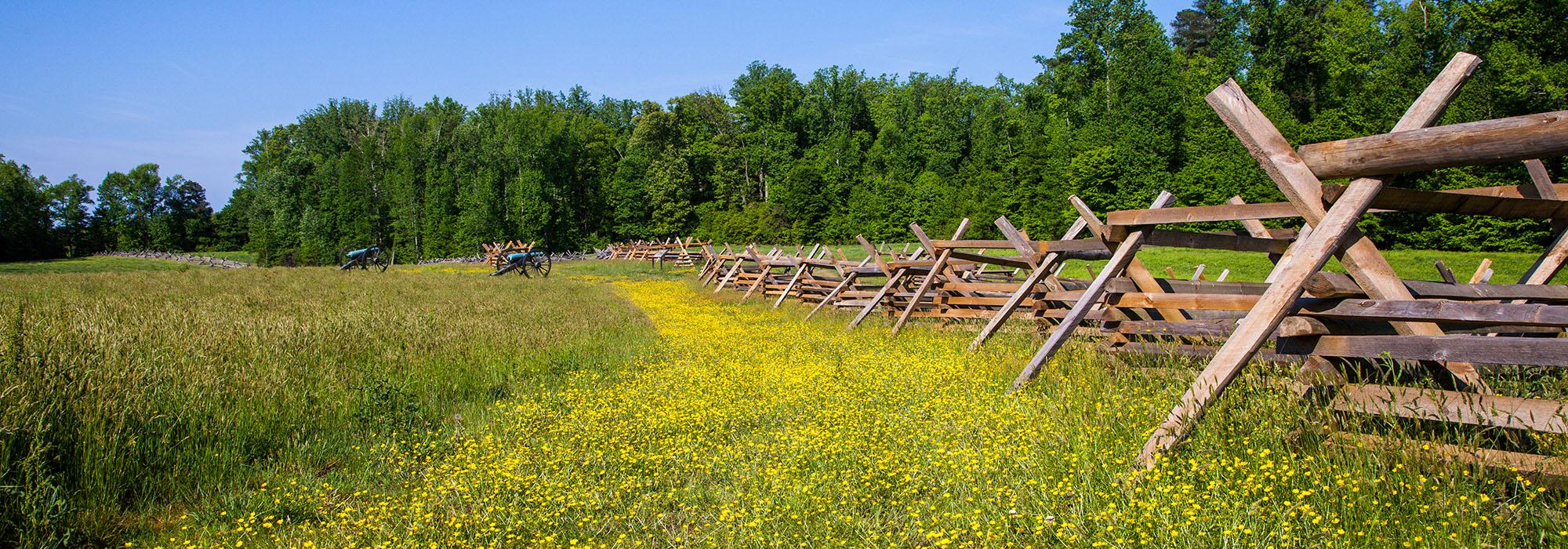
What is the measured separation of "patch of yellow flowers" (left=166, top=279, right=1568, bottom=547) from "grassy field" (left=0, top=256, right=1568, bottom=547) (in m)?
0.02

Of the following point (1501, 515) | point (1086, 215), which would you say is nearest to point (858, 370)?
point (1086, 215)

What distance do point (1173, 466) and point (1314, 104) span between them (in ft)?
157

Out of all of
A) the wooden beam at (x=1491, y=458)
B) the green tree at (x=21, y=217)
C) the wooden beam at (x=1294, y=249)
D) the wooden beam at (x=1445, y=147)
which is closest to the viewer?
the wooden beam at (x=1491, y=458)

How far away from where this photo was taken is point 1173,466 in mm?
3889

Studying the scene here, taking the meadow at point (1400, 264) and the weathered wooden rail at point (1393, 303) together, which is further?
the meadow at point (1400, 264)

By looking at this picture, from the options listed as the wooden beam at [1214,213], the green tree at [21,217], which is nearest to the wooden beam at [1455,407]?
the wooden beam at [1214,213]

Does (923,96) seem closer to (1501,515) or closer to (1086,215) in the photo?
(1086,215)

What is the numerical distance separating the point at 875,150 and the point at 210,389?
62765 millimetres

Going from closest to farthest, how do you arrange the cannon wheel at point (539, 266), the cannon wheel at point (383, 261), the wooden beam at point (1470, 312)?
the wooden beam at point (1470, 312) < the cannon wheel at point (539, 266) < the cannon wheel at point (383, 261)

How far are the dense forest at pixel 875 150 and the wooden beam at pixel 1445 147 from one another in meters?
31.1

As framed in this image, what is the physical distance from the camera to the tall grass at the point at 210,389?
407 centimetres

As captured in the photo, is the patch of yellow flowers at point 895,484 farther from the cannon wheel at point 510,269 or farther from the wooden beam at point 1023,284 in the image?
the cannon wheel at point 510,269

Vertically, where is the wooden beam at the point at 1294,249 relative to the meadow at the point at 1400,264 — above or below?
above

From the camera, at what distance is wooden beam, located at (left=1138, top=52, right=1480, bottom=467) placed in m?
3.89
